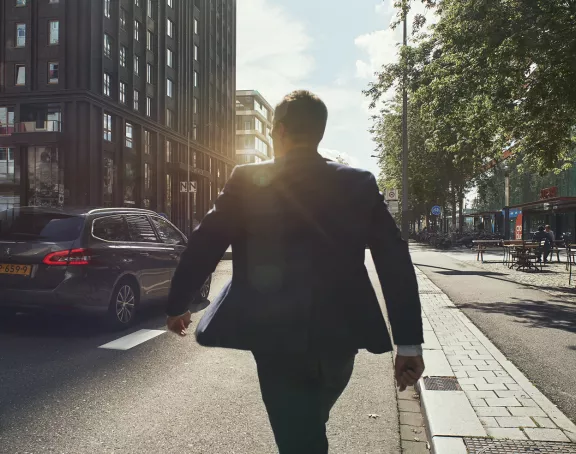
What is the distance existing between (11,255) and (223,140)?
57302mm

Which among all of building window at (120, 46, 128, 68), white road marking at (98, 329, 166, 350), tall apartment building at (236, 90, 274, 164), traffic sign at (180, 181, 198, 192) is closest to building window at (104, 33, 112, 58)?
Answer: building window at (120, 46, 128, 68)

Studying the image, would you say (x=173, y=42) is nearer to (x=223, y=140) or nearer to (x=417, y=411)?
(x=223, y=140)

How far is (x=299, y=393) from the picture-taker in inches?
76.8

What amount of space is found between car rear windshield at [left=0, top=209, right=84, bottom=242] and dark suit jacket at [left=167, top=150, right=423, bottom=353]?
5035 mm

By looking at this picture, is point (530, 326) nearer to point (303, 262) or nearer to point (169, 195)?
point (303, 262)

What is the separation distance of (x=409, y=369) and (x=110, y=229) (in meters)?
5.79

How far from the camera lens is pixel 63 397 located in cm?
420

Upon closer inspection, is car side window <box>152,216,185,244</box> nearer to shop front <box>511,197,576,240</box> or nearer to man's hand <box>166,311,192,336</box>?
man's hand <box>166,311,192,336</box>

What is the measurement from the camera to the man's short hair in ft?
6.69

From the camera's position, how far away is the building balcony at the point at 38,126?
33562 millimetres

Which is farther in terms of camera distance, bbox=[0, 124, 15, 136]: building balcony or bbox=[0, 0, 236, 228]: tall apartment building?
bbox=[0, 124, 15, 136]: building balcony

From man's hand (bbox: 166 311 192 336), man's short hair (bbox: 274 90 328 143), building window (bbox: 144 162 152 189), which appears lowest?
man's hand (bbox: 166 311 192 336)

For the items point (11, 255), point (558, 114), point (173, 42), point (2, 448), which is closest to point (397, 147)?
point (173, 42)

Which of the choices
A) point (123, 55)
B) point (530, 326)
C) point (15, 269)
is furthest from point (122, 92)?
point (530, 326)
